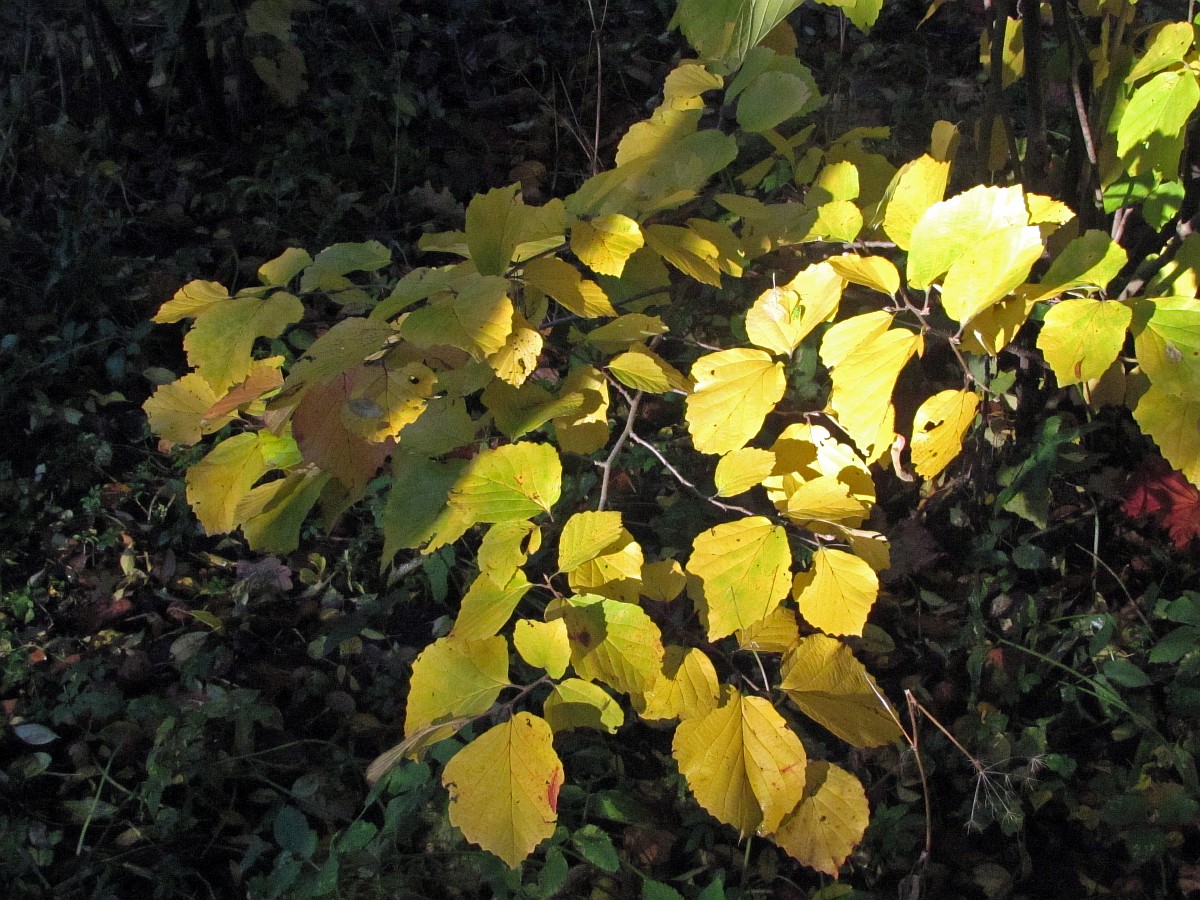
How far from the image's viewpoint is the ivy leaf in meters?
0.94

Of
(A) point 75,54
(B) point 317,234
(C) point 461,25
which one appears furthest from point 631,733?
(A) point 75,54

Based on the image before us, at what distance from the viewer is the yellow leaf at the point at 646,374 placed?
1.02 m

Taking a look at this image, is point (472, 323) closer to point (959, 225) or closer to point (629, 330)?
point (629, 330)

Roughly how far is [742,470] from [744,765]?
0.98ft

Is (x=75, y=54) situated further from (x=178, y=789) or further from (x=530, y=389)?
(x=530, y=389)

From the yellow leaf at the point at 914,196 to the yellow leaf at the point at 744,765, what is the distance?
0.55m

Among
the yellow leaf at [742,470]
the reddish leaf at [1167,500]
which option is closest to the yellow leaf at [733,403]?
the yellow leaf at [742,470]

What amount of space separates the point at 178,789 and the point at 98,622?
0.50 m

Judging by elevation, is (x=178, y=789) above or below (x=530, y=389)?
below

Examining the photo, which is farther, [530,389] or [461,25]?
[461,25]

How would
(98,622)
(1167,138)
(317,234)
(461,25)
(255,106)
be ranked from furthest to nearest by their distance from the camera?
(461,25) → (255,106) → (317,234) → (98,622) → (1167,138)

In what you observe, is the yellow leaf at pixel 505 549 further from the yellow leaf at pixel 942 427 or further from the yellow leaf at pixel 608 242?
the yellow leaf at pixel 942 427

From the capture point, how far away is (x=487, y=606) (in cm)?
97

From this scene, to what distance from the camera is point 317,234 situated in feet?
9.16
